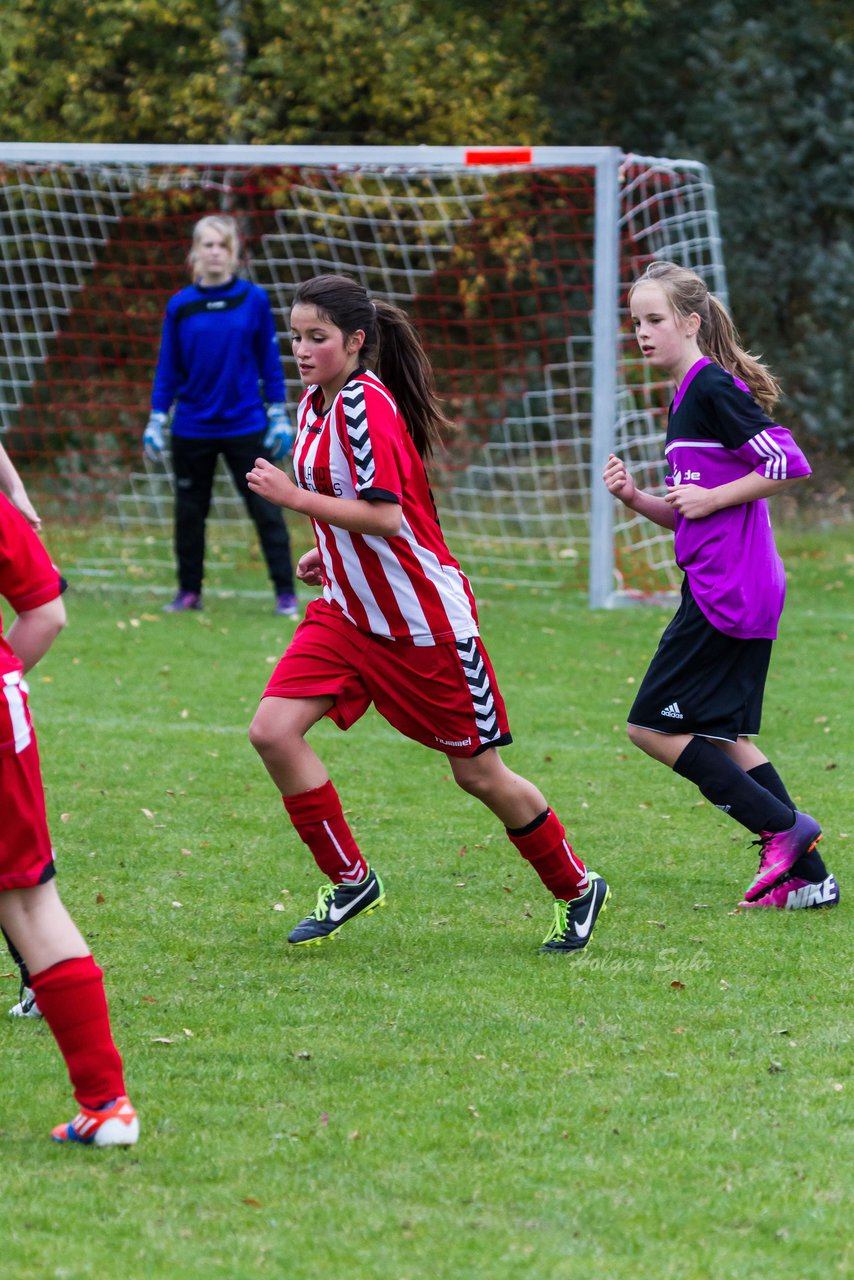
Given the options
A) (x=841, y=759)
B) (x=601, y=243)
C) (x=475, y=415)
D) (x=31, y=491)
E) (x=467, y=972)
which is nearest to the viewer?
(x=467, y=972)

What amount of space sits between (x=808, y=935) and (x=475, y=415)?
36.6 feet

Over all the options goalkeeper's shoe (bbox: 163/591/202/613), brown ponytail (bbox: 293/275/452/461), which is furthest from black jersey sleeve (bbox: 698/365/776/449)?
goalkeeper's shoe (bbox: 163/591/202/613)

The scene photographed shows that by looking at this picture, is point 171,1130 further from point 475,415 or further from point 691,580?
point 475,415

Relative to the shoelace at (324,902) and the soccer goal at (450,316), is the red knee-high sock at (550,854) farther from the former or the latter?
the soccer goal at (450,316)

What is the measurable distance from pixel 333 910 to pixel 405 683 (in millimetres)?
693

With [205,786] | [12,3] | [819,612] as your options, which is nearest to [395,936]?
[205,786]

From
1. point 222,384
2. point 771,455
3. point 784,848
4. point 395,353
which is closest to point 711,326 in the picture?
point 771,455

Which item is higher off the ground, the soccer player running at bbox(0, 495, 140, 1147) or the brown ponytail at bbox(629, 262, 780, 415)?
the brown ponytail at bbox(629, 262, 780, 415)

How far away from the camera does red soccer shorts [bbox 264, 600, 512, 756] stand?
4.23 meters

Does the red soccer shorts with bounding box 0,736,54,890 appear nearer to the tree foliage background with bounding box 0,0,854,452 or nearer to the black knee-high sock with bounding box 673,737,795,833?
the black knee-high sock with bounding box 673,737,795,833

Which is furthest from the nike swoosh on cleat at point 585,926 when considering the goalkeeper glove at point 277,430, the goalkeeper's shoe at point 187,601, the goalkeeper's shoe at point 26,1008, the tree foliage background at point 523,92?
the tree foliage background at point 523,92

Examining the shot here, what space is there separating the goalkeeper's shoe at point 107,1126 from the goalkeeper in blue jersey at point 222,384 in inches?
260

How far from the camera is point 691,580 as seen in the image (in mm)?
4637

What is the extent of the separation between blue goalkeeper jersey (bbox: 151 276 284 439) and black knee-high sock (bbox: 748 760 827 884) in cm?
543
